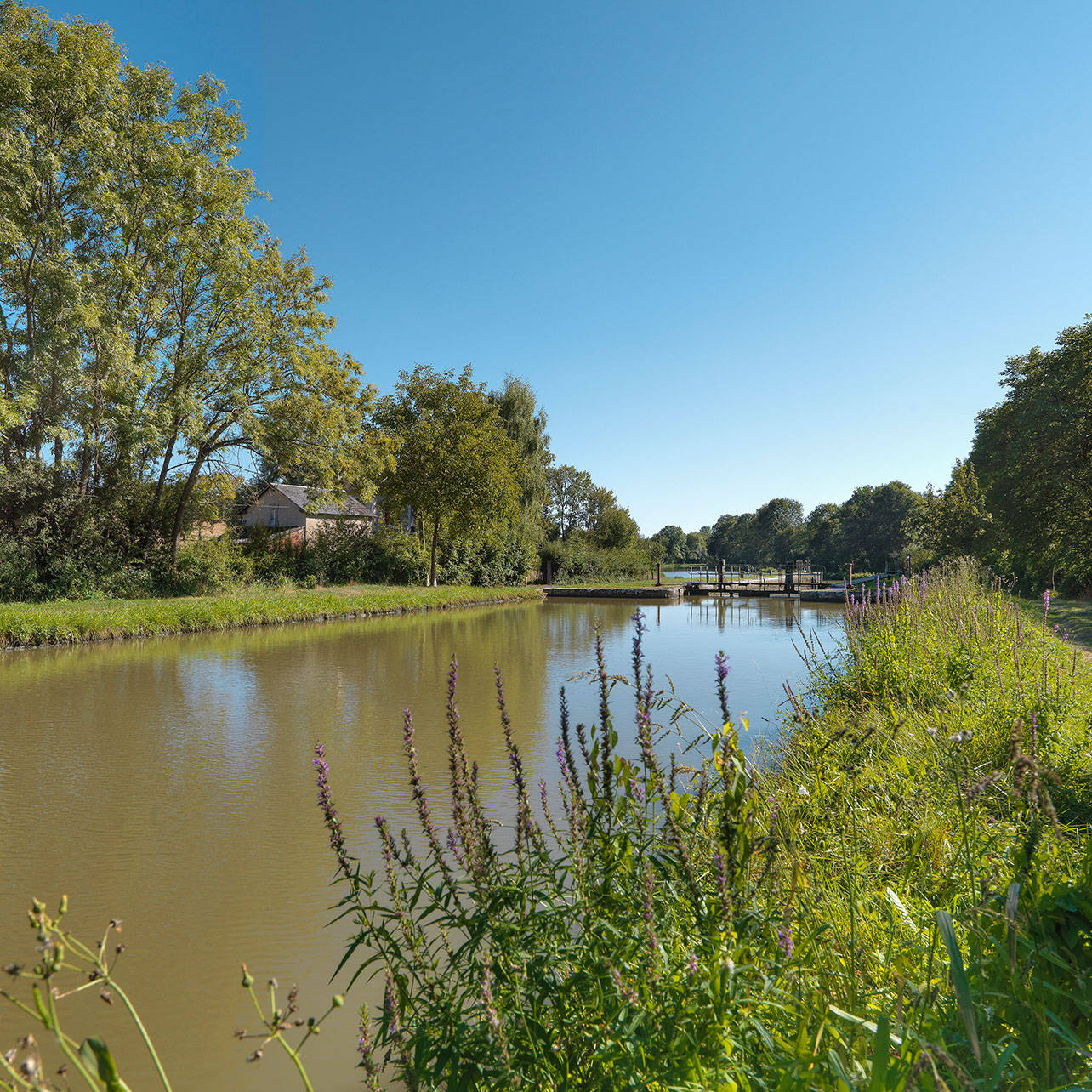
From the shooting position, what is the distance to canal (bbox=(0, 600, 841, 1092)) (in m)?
3.00

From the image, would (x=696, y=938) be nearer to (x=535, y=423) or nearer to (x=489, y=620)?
(x=489, y=620)

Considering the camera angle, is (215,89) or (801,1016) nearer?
(801,1016)

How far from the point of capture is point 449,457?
2809cm

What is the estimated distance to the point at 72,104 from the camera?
17.0 meters

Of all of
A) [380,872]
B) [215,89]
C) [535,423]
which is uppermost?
[215,89]

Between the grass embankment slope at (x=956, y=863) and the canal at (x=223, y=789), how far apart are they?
191 centimetres

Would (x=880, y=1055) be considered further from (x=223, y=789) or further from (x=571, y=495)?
(x=571, y=495)

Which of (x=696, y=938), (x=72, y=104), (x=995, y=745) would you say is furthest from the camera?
(x=72, y=104)

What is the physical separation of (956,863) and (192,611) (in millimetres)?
17384

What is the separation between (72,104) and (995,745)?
22.5 m

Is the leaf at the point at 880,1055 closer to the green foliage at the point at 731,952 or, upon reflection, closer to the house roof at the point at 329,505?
the green foliage at the point at 731,952

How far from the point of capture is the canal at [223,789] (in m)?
3.00

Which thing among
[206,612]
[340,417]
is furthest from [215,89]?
[206,612]

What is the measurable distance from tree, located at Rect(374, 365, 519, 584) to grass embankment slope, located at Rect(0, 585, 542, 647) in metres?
4.09
